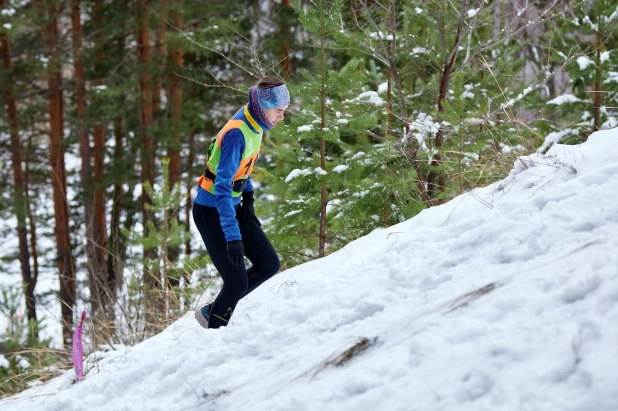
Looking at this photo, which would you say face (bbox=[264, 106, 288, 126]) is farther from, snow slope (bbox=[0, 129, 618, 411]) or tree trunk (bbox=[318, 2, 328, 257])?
tree trunk (bbox=[318, 2, 328, 257])

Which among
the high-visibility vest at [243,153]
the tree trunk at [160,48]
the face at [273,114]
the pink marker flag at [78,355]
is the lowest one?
the pink marker flag at [78,355]

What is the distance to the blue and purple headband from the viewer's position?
3.62 meters

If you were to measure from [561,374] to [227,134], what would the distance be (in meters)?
2.23

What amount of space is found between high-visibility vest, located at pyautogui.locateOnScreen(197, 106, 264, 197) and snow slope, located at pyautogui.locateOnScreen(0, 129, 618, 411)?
2.61 feet

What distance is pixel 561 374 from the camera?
2.09 metres

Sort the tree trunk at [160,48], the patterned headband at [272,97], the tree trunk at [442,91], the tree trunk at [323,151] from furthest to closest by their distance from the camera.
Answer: the tree trunk at [160,48], the tree trunk at [442,91], the tree trunk at [323,151], the patterned headband at [272,97]

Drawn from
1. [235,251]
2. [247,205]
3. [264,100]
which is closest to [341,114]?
[247,205]

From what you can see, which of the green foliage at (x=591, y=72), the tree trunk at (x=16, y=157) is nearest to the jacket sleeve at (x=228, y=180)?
the green foliage at (x=591, y=72)

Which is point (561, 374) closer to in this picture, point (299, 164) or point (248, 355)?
point (248, 355)

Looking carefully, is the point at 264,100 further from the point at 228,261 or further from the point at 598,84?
the point at 598,84

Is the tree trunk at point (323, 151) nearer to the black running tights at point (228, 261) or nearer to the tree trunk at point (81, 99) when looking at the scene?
the black running tights at point (228, 261)

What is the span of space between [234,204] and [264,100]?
2.13 ft

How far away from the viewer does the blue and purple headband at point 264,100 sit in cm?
362

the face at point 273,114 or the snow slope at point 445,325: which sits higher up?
the face at point 273,114
